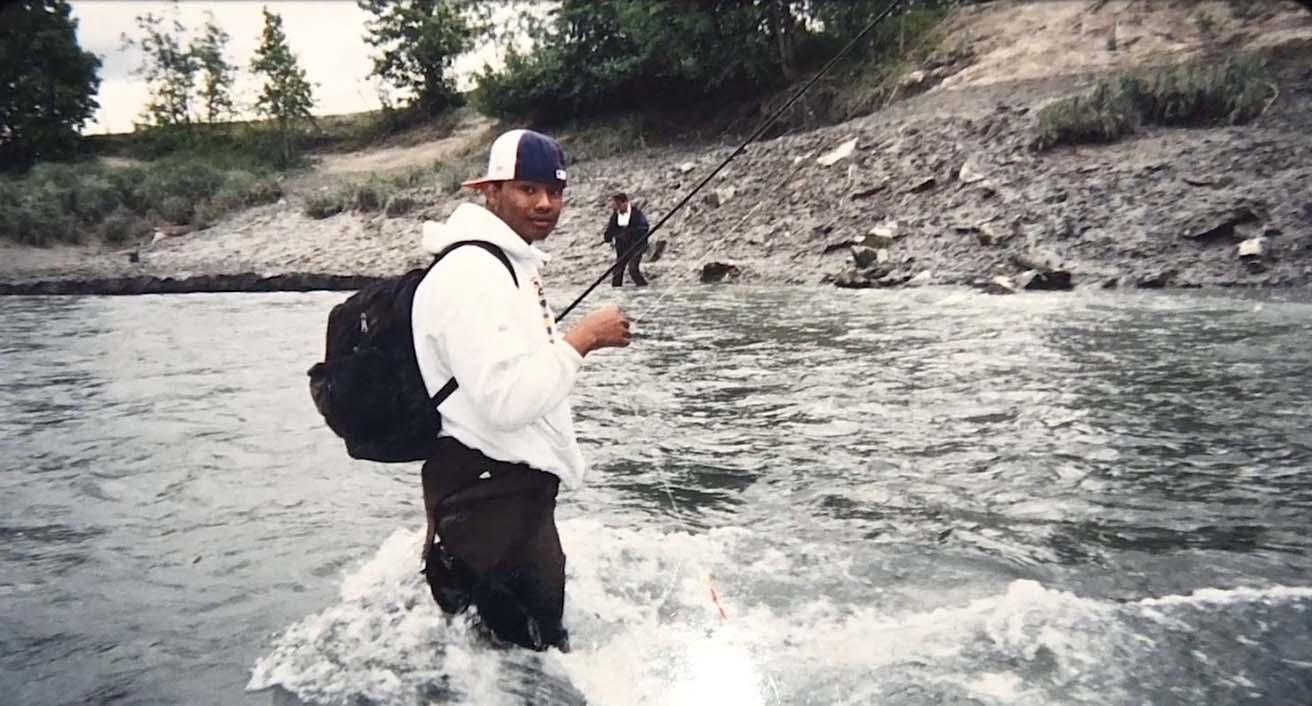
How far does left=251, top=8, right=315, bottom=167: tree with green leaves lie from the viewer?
43.9 metres

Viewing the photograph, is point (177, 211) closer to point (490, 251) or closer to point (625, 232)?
point (625, 232)

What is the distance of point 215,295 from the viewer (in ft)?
60.6

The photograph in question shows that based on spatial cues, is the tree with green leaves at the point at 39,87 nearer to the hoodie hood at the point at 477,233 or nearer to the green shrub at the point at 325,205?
the green shrub at the point at 325,205

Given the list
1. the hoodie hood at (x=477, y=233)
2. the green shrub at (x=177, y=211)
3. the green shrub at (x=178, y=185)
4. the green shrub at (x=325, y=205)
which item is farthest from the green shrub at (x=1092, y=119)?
the green shrub at (x=178, y=185)

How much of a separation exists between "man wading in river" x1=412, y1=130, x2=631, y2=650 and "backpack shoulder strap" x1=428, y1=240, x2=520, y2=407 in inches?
0.5

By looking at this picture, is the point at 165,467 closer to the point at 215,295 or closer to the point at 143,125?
the point at 215,295

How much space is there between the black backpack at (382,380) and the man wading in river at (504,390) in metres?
0.05

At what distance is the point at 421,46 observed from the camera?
44.0m

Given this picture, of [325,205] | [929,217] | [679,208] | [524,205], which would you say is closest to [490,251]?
[524,205]

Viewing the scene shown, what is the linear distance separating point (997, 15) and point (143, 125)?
39581mm

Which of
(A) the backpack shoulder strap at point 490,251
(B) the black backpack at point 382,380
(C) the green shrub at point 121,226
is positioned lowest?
(C) the green shrub at point 121,226

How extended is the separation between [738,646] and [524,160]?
6.51ft

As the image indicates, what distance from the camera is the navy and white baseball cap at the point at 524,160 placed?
2902 mm

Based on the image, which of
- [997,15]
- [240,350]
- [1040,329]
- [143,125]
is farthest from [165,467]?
[143,125]
